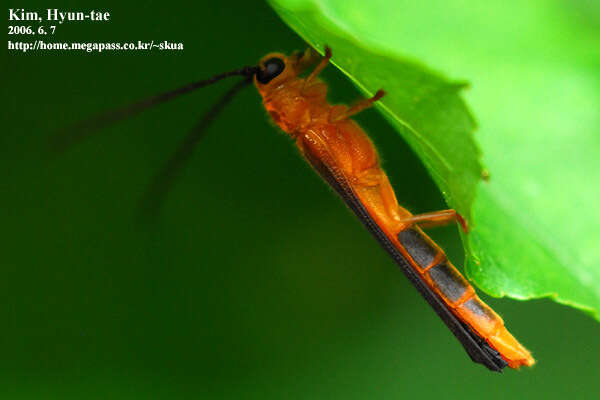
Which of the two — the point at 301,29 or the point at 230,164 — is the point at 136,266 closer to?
the point at 230,164

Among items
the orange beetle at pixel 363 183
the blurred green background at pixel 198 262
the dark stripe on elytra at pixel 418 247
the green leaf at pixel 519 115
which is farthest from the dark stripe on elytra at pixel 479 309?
the blurred green background at pixel 198 262

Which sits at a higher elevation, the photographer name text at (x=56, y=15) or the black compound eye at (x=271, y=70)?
the photographer name text at (x=56, y=15)

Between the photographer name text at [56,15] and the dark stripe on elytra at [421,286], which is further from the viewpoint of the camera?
the photographer name text at [56,15]

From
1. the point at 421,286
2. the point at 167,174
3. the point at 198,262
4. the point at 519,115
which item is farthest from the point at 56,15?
the point at 519,115

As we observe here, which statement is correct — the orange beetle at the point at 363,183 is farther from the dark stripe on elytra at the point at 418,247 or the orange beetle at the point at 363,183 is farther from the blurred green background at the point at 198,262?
the blurred green background at the point at 198,262

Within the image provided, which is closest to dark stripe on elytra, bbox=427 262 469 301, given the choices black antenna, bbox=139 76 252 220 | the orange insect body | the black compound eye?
the orange insect body

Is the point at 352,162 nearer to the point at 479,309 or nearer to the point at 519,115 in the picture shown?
the point at 479,309

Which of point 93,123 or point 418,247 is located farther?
point 93,123
